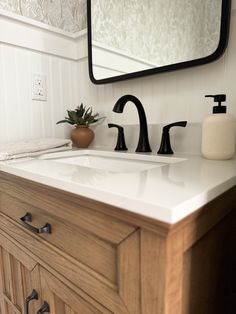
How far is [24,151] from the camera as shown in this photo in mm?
769


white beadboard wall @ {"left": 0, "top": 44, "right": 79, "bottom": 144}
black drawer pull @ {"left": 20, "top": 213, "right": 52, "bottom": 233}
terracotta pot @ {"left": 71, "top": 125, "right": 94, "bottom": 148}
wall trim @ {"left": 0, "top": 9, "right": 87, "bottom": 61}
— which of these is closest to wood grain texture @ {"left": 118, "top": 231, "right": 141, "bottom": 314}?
black drawer pull @ {"left": 20, "top": 213, "right": 52, "bottom": 233}

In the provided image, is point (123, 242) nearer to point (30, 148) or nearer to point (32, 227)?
point (32, 227)

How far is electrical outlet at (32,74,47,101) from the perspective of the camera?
107 cm

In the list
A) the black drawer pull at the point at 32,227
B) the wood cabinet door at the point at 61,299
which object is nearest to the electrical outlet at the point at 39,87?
the black drawer pull at the point at 32,227

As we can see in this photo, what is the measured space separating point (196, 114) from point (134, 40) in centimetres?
39

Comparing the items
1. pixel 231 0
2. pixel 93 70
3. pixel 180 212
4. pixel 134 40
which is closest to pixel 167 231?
pixel 180 212

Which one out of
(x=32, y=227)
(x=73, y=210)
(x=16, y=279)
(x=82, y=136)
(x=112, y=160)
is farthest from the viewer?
(x=82, y=136)

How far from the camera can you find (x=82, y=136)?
1.05 m

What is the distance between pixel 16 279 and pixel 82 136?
24.1 inches

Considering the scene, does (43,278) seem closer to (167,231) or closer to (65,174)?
(65,174)

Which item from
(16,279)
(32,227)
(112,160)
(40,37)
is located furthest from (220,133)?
(40,37)

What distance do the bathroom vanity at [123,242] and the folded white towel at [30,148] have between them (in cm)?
10

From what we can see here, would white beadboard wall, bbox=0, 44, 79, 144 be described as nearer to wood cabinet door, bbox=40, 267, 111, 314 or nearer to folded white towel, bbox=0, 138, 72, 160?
folded white towel, bbox=0, 138, 72, 160

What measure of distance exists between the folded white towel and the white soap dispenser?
560mm
